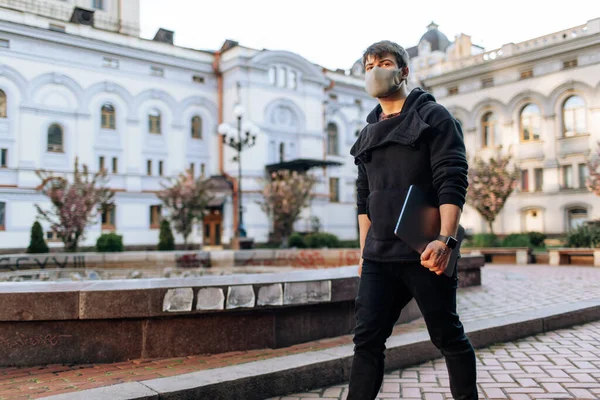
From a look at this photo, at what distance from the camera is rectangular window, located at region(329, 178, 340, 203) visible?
43.0 metres

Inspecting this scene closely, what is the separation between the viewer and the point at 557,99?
3369cm

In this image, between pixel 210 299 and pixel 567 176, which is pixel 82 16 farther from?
pixel 210 299

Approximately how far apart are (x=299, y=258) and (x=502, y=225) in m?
25.2

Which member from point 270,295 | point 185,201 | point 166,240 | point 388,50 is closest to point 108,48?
point 185,201

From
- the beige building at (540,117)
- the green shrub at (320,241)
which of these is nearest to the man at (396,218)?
the green shrub at (320,241)

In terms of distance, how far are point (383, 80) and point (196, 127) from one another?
3444 centimetres

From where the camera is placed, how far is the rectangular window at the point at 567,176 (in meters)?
33.3

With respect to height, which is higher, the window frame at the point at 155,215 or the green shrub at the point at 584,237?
the window frame at the point at 155,215

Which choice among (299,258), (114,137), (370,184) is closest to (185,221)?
(114,137)

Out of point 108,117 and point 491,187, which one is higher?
point 108,117

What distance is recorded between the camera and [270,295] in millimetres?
5059

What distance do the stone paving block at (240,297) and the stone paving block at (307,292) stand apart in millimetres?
330

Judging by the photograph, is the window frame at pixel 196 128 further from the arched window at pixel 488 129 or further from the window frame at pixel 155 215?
the arched window at pixel 488 129

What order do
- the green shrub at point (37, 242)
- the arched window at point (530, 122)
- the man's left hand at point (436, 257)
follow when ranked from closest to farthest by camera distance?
the man's left hand at point (436, 257) < the green shrub at point (37, 242) < the arched window at point (530, 122)
